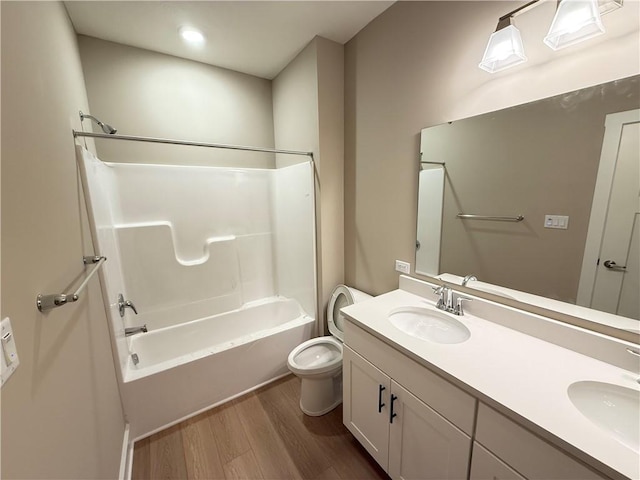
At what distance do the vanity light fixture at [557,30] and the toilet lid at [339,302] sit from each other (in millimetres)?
1567

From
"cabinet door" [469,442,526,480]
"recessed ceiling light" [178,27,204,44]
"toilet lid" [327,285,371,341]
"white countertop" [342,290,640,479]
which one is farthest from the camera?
"toilet lid" [327,285,371,341]

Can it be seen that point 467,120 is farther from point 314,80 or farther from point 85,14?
point 85,14

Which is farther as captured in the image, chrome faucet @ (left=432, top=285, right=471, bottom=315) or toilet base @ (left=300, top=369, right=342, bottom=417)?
toilet base @ (left=300, top=369, right=342, bottom=417)

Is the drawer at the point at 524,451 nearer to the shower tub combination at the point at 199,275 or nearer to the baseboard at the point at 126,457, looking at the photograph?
the shower tub combination at the point at 199,275

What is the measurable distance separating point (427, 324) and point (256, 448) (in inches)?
50.4

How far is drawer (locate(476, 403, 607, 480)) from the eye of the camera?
26.7 inches

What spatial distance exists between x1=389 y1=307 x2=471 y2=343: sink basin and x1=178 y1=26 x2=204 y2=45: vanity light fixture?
7.45 feet

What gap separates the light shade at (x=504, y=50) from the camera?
1057 millimetres

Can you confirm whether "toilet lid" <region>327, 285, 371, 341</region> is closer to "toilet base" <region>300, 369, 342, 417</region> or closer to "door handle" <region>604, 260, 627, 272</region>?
"toilet base" <region>300, 369, 342, 417</region>

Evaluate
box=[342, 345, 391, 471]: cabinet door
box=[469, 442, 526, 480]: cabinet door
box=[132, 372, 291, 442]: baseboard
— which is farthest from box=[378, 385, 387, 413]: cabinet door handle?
box=[132, 372, 291, 442]: baseboard

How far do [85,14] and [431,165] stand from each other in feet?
7.58

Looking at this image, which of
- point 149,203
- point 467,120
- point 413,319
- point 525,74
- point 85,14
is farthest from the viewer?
point 149,203

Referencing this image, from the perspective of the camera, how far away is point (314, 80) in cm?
195

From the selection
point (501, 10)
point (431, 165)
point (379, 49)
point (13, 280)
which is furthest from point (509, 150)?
point (13, 280)
